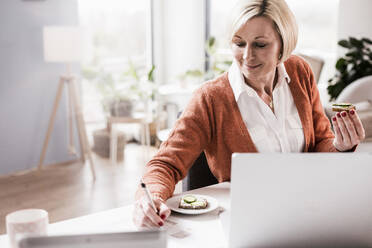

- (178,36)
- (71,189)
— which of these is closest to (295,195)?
(71,189)

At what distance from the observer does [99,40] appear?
5.01 meters

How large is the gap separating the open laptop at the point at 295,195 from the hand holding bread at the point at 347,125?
0.43 meters

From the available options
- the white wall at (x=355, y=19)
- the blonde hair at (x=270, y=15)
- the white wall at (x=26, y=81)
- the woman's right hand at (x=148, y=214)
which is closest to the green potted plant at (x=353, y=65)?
the white wall at (x=355, y=19)

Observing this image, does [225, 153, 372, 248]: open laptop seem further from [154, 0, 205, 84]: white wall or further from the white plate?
[154, 0, 205, 84]: white wall

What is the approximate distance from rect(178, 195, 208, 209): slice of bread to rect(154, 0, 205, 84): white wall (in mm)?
3986

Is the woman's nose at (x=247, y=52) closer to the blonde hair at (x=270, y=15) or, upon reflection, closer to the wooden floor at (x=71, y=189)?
the blonde hair at (x=270, y=15)

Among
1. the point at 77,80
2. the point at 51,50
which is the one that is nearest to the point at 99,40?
the point at 77,80

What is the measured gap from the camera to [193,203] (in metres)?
1.23

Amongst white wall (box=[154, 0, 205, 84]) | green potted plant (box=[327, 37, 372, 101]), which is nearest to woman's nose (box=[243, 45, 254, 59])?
green potted plant (box=[327, 37, 372, 101])

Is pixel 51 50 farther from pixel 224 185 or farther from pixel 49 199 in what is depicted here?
pixel 224 185

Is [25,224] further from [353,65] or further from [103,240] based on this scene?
[353,65]

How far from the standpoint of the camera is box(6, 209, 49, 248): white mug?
34.8 inches

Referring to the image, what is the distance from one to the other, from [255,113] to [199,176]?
1.22 feet

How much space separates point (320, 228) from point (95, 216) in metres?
0.61
